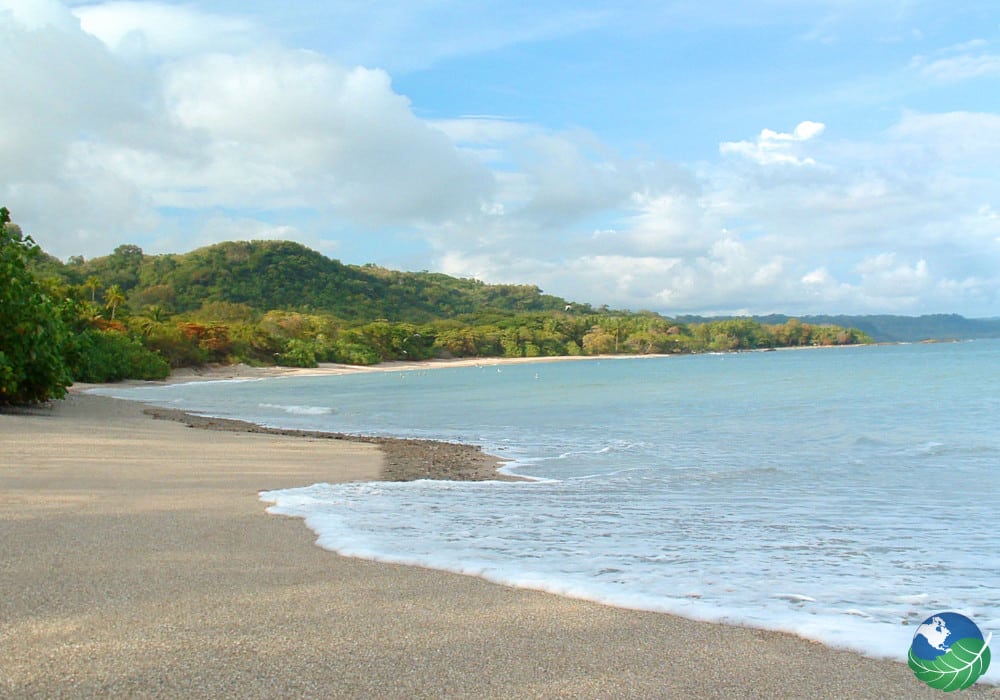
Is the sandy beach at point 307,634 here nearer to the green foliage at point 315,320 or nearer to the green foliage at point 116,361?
the green foliage at point 116,361

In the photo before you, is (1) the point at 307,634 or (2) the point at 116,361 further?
(2) the point at 116,361

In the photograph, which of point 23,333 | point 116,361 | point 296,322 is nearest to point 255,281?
point 296,322

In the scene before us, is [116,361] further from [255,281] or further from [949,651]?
[255,281]

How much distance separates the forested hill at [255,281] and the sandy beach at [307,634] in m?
123

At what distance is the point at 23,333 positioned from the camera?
68.2ft

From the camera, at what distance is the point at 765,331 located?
190m

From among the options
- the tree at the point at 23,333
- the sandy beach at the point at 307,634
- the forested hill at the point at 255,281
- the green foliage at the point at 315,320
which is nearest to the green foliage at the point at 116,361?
the green foliage at the point at 315,320

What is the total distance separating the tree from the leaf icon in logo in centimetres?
2049

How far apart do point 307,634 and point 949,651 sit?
9.44 ft

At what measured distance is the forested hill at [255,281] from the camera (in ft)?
444

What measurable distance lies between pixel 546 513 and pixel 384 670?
208 inches

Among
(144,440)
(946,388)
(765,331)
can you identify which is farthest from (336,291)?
(144,440)

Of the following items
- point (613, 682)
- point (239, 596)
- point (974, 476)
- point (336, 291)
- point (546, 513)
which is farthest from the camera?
point (336, 291)

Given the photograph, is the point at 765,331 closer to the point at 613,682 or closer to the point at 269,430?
the point at 269,430
